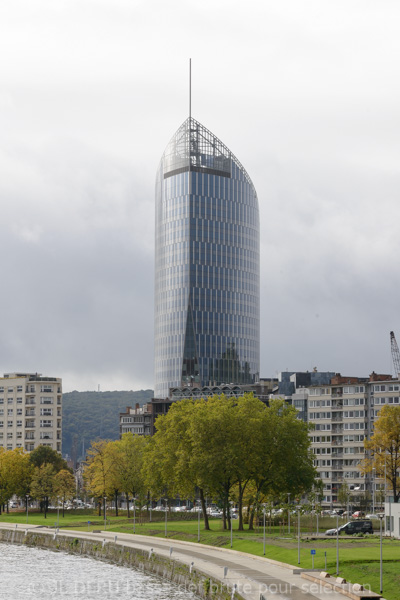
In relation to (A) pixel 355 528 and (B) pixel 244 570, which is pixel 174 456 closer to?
(A) pixel 355 528

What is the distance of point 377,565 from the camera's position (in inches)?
3637

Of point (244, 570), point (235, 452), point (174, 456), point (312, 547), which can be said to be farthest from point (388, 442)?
point (244, 570)

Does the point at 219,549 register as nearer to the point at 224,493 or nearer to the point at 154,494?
the point at 224,493

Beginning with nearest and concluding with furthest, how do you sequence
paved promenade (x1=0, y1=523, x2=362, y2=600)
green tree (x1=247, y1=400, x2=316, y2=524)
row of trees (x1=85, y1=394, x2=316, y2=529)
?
1. paved promenade (x1=0, y1=523, x2=362, y2=600)
2. row of trees (x1=85, y1=394, x2=316, y2=529)
3. green tree (x1=247, y1=400, x2=316, y2=524)

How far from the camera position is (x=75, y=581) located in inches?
4437

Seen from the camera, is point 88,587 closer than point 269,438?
Yes

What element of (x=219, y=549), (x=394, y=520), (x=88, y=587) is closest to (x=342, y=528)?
(x=394, y=520)

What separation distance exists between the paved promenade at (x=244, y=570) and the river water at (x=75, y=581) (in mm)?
3858

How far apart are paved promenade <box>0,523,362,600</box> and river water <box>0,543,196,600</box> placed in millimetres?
3858

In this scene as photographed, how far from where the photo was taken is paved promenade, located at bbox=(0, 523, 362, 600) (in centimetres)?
8006

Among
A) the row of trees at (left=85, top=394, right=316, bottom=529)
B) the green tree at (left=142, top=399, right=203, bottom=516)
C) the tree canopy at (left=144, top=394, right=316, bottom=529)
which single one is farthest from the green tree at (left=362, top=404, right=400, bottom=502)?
the green tree at (left=142, top=399, right=203, bottom=516)

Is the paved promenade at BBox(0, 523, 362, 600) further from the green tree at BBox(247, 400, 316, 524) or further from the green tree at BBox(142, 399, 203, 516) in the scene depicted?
the green tree at BBox(247, 400, 316, 524)

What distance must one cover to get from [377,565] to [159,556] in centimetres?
3170

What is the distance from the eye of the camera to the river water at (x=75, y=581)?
328 feet
